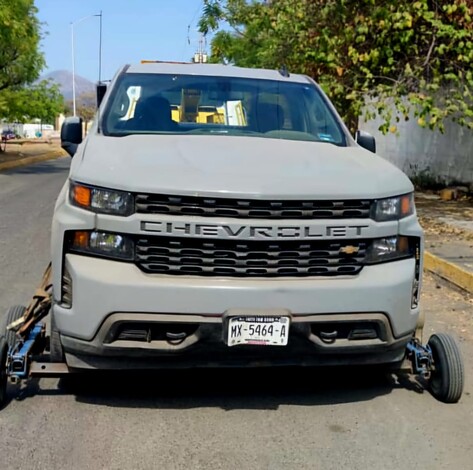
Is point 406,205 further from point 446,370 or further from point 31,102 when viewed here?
point 31,102

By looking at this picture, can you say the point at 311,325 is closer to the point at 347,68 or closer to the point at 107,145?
the point at 107,145

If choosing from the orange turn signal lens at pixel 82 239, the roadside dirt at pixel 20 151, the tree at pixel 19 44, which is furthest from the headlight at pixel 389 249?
the roadside dirt at pixel 20 151

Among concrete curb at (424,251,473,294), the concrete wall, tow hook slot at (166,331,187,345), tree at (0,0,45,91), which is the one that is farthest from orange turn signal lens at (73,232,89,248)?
tree at (0,0,45,91)

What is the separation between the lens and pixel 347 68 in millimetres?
11984

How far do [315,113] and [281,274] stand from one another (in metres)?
2.01

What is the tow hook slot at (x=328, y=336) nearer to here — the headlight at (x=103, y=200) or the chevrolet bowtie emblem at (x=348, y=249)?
the chevrolet bowtie emblem at (x=348, y=249)

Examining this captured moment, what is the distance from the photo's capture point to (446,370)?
4480mm

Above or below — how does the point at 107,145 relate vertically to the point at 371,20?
below

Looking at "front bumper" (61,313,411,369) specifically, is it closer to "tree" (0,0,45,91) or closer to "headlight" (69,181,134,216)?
"headlight" (69,181,134,216)

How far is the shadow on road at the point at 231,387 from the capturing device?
4480mm

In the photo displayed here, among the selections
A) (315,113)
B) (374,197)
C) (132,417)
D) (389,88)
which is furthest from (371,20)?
(132,417)

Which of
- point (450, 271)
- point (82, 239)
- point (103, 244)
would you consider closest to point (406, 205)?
point (103, 244)

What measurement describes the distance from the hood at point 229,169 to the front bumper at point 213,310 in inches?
17.4

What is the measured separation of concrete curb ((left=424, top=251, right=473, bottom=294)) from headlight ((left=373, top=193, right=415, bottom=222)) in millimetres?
3752
